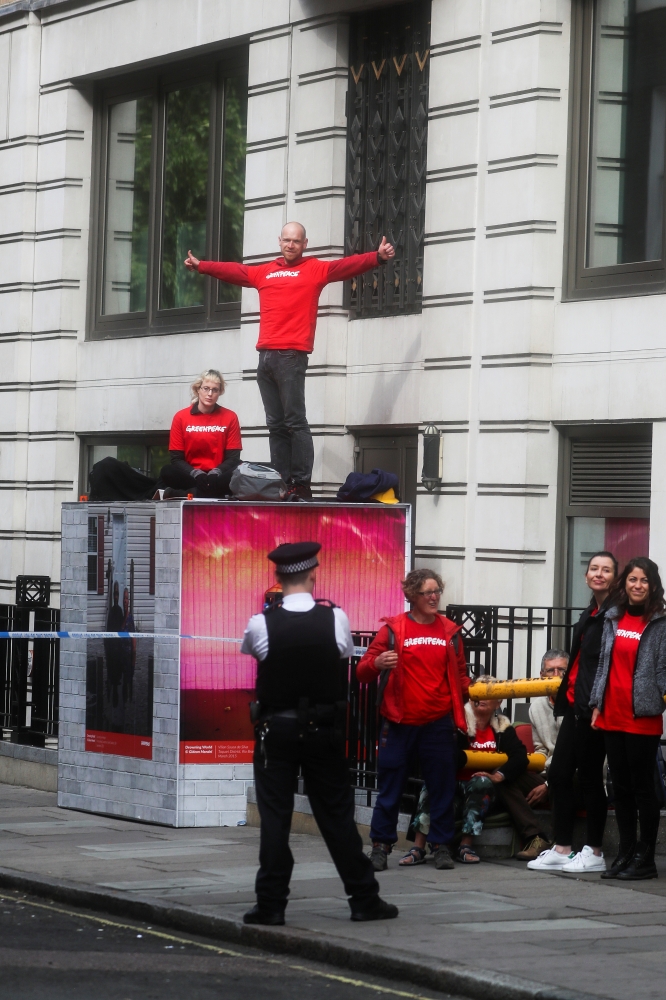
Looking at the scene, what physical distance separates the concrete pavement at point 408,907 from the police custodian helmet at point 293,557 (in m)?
1.75

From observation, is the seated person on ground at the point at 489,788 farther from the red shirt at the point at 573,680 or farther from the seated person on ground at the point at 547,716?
the red shirt at the point at 573,680

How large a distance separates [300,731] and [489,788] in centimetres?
230

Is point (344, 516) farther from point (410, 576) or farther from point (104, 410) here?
point (104, 410)

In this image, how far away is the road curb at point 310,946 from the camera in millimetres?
7379

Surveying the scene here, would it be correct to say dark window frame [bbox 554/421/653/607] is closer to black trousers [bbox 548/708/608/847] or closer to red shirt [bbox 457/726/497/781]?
red shirt [bbox 457/726/497/781]

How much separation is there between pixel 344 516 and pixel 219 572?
1.03 meters

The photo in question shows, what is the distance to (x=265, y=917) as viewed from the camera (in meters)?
8.67

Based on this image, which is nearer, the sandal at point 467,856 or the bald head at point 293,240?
the sandal at point 467,856

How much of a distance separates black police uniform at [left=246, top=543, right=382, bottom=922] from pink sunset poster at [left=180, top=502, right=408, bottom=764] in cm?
362

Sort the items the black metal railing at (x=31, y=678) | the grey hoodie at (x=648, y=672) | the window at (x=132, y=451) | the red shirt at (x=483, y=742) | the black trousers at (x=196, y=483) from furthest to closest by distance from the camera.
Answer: the window at (x=132, y=451)
the black metal railing at (x=31, y=678)
the black trousers at (x=196, y=483)
the red shirt at (x=483, y=742)
the grey hoodie at (x=648, y=672)

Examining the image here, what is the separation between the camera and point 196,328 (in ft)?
59.3

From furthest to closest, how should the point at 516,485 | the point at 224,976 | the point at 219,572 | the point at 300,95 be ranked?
the point at 300,95, the point at 516,485, the point at 219,572, the point at 224,976

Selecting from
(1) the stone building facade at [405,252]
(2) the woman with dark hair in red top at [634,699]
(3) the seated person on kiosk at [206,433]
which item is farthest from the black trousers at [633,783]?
(3) the seated person on kiosk at [206,433]

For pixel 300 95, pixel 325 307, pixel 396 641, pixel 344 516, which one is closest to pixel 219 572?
pixel 344 516
